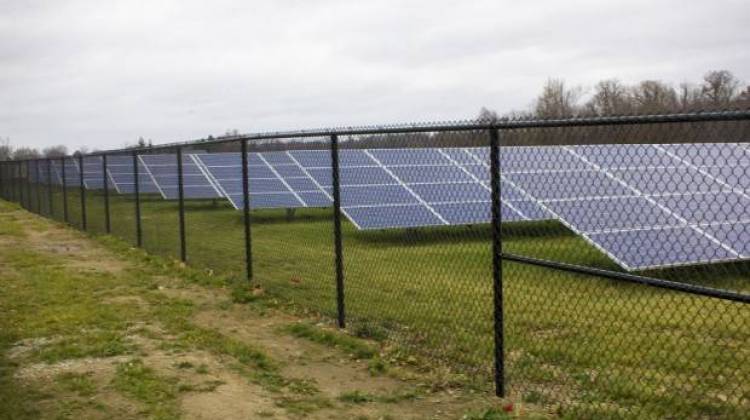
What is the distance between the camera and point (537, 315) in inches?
301

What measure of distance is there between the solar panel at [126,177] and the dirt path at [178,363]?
57.5ft

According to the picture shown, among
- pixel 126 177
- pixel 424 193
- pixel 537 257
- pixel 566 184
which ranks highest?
pixel 126 177

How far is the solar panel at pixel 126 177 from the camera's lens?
89.2ft

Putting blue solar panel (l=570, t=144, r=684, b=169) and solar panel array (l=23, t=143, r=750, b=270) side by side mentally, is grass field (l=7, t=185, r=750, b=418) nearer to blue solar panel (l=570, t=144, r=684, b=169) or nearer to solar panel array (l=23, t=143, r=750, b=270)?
solar panel array (l=23, t=143, r=750, b=270)

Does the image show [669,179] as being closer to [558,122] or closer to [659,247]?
[659,247]

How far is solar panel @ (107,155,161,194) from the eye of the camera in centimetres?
2719

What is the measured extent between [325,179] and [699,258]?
36.7ft

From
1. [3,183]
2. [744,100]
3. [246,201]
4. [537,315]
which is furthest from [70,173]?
[744,100]

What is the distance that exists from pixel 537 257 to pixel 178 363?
589cm

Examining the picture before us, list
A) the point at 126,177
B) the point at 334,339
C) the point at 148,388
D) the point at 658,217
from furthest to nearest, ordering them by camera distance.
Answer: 1. the point at 126,177
2. the point at 658,217
3. the point at 334,339
4. the point at 148,388

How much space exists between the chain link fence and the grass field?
1.0 inches

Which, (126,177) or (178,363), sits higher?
(126,177)

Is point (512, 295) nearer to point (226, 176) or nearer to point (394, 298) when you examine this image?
point (394, 298)

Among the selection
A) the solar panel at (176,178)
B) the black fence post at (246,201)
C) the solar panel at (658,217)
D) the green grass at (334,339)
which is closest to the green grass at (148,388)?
the green grass at (334,339)
